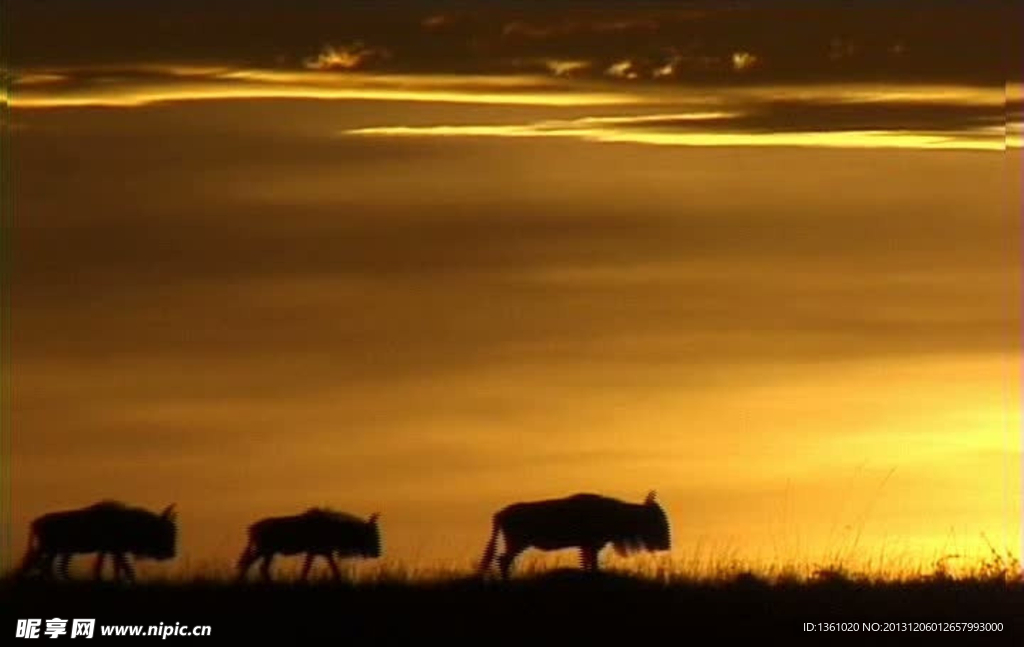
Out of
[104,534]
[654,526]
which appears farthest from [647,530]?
[104,534]

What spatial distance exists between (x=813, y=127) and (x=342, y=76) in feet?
8.84

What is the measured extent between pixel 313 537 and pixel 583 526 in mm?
1406

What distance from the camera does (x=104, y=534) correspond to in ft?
44.5

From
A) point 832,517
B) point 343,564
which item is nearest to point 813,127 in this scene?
point 832,517

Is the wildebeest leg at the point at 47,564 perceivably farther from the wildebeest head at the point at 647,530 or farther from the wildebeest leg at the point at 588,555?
the wildebeest head at the point at 647,530

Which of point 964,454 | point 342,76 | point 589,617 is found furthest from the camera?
point 342,76

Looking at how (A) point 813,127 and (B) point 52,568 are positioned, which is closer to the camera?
(B) point 52,568

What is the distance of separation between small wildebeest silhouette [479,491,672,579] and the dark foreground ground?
251cm

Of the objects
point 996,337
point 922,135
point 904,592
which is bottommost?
point 904,592

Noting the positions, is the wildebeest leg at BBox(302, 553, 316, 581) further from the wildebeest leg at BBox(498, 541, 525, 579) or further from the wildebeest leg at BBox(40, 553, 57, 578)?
the wildebeest leg at BBox(40, 553, 57, 578)

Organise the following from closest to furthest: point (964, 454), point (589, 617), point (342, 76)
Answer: point (589, 617) → point (964, 454) → point (342, 76)

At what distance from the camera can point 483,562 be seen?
13109 mm

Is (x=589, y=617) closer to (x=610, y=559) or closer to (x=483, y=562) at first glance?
(x=483, y=562)

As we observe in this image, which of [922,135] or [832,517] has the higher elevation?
[922,135]
